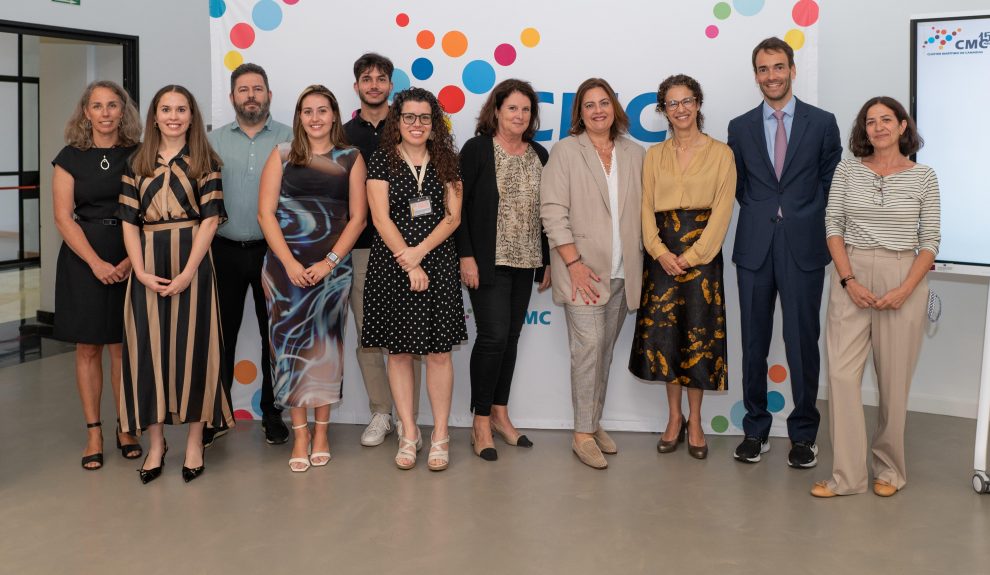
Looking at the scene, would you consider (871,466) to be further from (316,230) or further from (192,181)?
(192,181)

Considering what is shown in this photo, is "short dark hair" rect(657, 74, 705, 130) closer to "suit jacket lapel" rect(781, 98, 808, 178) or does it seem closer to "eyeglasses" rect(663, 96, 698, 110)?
"eyeglasses" rect(663, 96, 698, 110)

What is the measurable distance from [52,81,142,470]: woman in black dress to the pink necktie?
2.84 meters

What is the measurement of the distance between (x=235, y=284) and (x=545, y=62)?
74.1 inches

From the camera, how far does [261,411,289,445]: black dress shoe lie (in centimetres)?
437

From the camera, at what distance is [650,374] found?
4.12m

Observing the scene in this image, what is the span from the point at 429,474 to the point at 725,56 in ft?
8.11

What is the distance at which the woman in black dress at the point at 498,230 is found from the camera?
3.96 meters

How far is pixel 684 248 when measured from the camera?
3.99 metres

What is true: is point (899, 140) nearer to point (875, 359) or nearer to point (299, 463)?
point (875, 359)

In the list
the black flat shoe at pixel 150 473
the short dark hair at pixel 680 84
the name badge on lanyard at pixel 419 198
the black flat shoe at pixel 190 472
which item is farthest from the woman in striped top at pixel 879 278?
the black flat shoe at pixel 150 473

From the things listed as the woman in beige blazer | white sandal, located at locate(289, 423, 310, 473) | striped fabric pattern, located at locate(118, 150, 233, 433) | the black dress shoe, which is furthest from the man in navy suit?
→ striped fabric pattern, located at locate(118, 150, 233, 433)

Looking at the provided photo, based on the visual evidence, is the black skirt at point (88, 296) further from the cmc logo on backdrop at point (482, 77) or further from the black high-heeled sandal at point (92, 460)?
the cmc logo on backdrop at point (482, 77)

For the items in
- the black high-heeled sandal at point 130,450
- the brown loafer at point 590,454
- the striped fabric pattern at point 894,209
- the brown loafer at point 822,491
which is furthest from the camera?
the black high-heeled sandal at point 130,450

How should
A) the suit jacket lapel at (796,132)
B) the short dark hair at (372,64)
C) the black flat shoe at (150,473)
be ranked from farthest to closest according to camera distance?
the short dark hair at (372,64) → the suit jacket lapel at (796,132) → the black flat shoe at (150,473)
